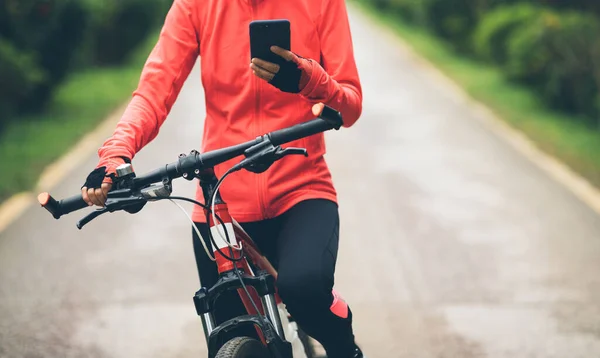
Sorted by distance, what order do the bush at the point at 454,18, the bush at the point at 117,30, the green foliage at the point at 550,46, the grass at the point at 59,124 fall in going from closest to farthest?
the grass at the point at 59,124
the green foliage at the point at 550,46
the bush at the point at 117,30
the bush at the point at 454,18

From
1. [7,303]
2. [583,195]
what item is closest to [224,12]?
[7,303]

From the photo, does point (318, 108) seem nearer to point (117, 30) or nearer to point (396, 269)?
point (396, 269)

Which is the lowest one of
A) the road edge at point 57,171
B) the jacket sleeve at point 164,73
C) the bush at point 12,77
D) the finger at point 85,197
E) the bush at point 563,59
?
the finger at point 85,197

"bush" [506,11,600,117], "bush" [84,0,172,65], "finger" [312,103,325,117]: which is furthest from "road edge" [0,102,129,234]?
"bush" [506,11,600,117]

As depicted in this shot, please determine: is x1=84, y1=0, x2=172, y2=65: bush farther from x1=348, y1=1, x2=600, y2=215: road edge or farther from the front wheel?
the front wheel

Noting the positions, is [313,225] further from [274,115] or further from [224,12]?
[224,12]

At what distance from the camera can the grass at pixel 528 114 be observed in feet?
32.4

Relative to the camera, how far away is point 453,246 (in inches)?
267

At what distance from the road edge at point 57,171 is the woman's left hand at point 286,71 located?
5163 millimetres

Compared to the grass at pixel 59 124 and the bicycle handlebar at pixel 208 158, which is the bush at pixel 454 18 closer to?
the grass at pixel 59 124

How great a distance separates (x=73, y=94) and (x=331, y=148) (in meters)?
5.82

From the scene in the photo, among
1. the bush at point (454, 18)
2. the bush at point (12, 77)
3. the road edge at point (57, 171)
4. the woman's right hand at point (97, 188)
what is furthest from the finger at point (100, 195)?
the bush at point (454, 18)

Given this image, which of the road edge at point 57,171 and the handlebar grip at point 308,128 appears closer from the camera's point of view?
the handlebar grip at point 308,128

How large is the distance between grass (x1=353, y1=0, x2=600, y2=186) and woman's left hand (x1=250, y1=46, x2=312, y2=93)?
21.6 feet
